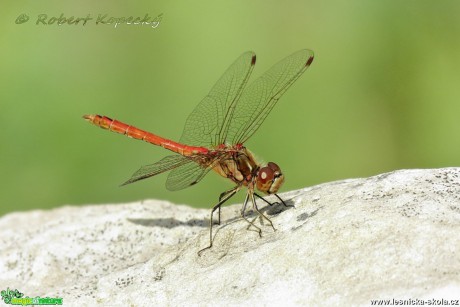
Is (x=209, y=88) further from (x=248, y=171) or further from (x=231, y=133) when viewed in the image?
(x=248, y=171)

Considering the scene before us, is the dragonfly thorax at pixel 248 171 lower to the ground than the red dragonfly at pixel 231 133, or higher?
lower

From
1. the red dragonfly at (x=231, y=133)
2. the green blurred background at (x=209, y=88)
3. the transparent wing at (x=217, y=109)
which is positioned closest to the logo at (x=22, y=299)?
the red dragonfly at (x=231, y=133)

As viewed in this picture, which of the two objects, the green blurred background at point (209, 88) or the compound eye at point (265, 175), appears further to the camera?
the green blurred background at point (209, 88)

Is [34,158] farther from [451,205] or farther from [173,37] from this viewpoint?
[451,205]

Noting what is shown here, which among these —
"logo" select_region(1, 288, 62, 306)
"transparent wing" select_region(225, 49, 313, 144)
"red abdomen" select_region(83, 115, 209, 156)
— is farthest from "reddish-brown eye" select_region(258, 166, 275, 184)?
"logo" select_region(1, 288, 62, 306)

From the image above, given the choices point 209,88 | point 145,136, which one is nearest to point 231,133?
point 145,136

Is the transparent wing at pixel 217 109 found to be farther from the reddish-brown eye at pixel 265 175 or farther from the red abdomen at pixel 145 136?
the reddish-brown eye at pixel 265 175
